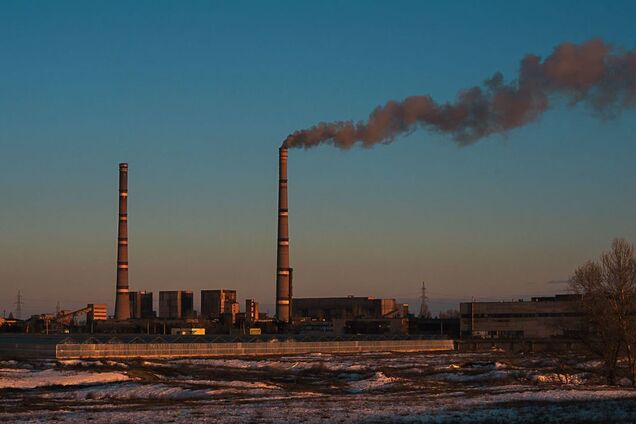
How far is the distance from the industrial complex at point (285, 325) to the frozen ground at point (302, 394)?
69.6 ft

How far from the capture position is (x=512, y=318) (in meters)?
116

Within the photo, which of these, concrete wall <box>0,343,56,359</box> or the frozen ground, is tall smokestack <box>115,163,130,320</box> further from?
the frozen ground

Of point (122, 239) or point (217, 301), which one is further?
point (217, 301)

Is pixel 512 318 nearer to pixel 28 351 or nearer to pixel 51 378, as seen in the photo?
pixel 28 351

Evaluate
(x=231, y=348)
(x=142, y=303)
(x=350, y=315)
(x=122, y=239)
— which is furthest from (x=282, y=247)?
(x=142, y=303)

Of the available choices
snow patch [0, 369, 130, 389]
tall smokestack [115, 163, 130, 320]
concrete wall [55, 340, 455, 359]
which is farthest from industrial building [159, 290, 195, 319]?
snow patch [0, 369, 130, 389]

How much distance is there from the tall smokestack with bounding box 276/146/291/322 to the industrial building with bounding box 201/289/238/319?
40.3 m

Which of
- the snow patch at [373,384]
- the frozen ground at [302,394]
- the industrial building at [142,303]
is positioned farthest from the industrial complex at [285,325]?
the snow patch at [373,384]

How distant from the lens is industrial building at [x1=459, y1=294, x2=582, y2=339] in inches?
4461

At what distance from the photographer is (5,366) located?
195 feet

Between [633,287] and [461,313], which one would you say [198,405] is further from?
[461,313]

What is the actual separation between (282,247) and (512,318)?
28211 millimetres

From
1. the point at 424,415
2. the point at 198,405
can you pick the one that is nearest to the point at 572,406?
the point at 424,415

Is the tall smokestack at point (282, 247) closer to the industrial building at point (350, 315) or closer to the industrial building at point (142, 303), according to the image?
the industrial building at point (350, 315)
